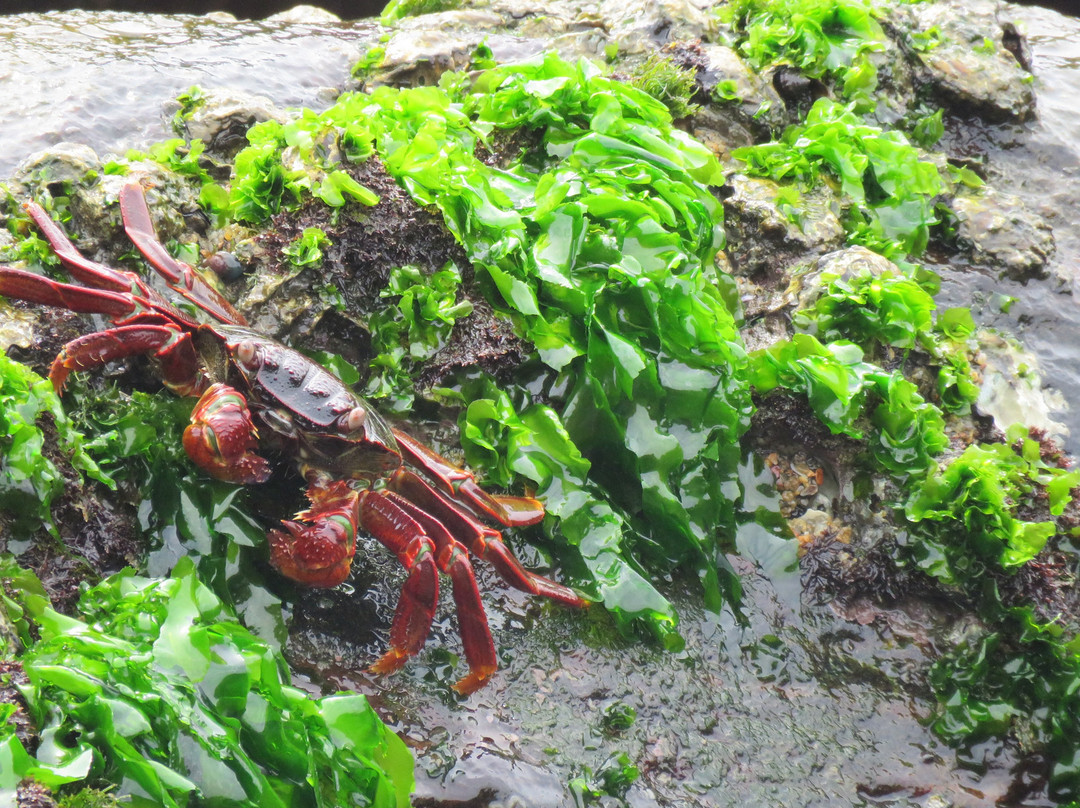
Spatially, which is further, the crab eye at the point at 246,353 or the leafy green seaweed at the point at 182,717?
the crab eye at the point at 246,353

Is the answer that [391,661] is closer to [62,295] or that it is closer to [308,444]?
[308,444]

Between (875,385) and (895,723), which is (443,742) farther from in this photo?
(875,385)

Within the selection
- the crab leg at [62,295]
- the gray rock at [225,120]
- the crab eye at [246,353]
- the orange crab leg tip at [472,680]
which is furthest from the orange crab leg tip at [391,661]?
the gray rock at [225,120]

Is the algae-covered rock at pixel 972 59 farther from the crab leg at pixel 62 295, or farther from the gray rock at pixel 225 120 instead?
the crab leg at pixel 62 295

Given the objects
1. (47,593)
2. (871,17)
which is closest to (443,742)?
(47,593)

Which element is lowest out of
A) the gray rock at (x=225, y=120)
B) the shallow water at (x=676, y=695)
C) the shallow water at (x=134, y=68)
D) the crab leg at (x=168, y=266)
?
the shallow water at (x=676, y=695)

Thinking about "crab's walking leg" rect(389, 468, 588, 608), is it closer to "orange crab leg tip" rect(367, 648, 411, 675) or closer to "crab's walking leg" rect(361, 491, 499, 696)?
"crab's walking leg" rect(361, 491, 499, 696)

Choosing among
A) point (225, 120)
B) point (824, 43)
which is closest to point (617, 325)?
point (225, 120)
